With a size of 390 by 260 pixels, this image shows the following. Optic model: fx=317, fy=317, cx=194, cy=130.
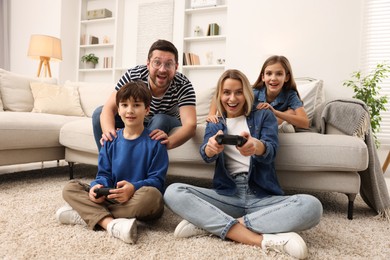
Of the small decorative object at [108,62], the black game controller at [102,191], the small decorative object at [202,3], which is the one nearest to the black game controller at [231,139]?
the black game controller at [102,191]

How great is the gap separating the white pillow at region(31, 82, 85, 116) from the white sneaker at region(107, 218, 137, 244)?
1794mm

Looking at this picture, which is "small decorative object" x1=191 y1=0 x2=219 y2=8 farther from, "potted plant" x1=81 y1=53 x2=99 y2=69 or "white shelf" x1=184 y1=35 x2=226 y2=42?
"potted plant" x1=81 y1=53 x2=99 y2=69

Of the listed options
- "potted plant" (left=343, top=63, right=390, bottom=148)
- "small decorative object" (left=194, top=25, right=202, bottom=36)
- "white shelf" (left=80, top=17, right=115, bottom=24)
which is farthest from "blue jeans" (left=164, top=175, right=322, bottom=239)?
"white shelf" (left=80, top=17, right=115, bottom=24)

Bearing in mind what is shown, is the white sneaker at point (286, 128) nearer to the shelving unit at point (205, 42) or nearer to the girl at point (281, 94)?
the girl at point (281, 94)

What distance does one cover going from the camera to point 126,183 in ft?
3.79

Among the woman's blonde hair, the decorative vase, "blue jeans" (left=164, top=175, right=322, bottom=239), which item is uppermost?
the decorative vase

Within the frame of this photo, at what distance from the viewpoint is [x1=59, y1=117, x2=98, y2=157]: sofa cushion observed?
1932 millimetres

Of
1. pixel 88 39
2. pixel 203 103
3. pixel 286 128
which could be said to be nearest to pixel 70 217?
pixel 286 128

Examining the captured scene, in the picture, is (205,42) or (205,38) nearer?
(205,38)

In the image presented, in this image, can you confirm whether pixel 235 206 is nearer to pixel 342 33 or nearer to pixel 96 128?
pixel 96 128

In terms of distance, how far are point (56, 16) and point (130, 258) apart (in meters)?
4.59

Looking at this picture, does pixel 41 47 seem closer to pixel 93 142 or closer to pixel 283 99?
pixel 93 142

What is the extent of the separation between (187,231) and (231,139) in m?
0.36

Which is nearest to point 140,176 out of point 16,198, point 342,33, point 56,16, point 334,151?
point 16,198
